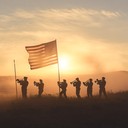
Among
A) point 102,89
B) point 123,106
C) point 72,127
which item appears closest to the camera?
point 72,127

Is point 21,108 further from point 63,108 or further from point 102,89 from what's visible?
point 102,89

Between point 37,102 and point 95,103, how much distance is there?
17.3 feet

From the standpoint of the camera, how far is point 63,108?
1740 inches

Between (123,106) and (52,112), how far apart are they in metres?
7.29

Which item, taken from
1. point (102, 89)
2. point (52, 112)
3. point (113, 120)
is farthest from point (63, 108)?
point (102, 89)

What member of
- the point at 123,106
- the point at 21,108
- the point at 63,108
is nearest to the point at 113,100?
the point at 123,106

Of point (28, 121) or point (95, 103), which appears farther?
point (95, 103)

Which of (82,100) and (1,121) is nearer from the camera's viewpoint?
(1,121)

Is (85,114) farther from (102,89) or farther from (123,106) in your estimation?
(102,89)

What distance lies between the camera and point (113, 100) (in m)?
48.9

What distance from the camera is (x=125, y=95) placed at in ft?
174

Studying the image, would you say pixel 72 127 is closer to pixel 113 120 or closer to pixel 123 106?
pixel 113 120

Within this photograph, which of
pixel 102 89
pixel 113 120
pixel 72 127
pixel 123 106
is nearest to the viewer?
pixel 72 127

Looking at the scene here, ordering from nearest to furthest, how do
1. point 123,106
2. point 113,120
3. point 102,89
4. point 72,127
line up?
point 72,127
point 113,120
point 123,106
point 102,89
